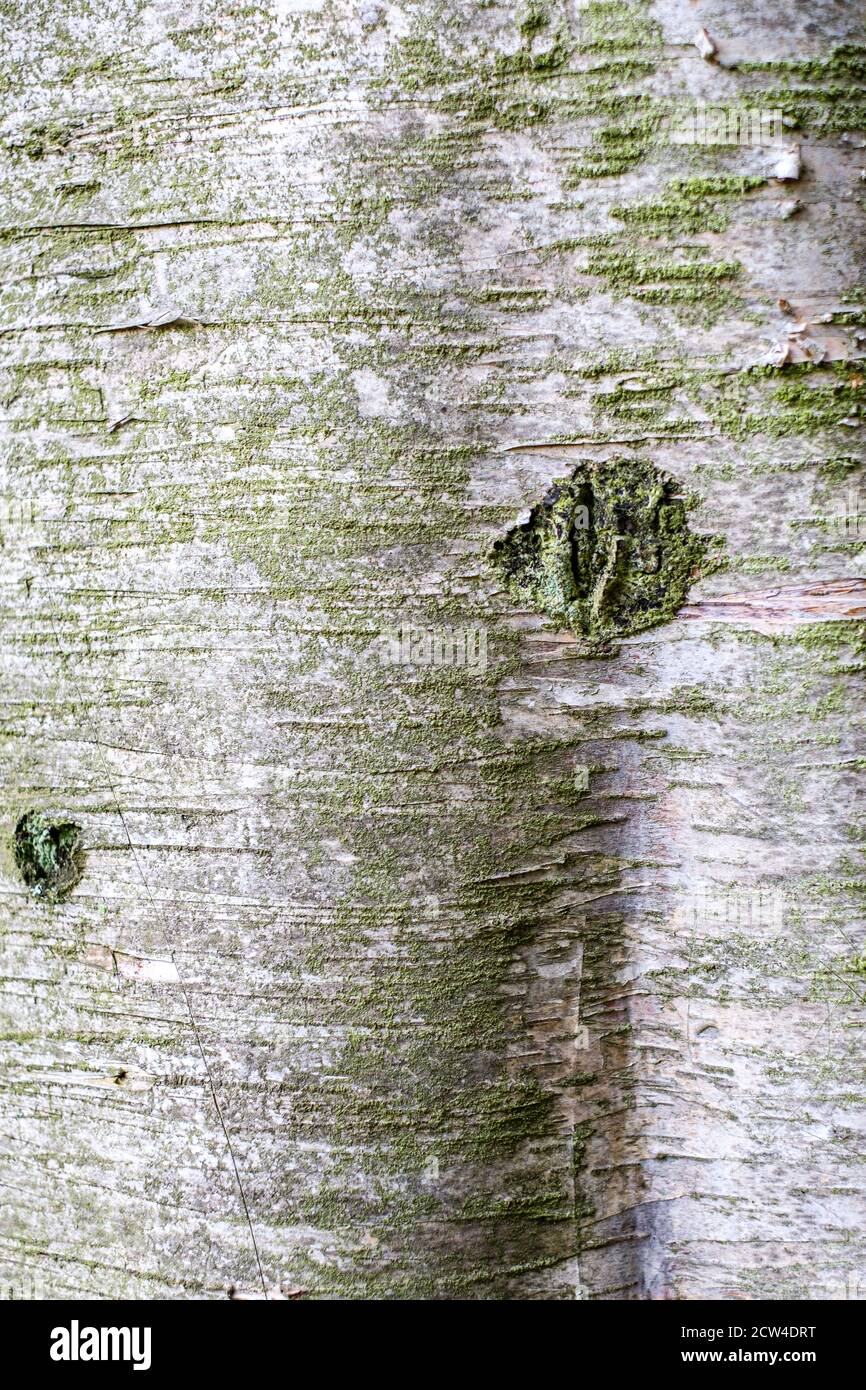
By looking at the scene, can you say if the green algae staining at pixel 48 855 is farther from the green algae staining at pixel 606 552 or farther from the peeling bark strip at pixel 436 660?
the green algae staining at pixel 606 552

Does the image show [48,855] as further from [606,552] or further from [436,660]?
[606,552]

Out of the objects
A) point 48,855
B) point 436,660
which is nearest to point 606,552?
point 436,660

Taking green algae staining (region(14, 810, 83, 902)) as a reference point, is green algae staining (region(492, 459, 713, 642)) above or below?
above

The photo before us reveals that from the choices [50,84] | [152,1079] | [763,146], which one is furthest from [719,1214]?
[50,84]

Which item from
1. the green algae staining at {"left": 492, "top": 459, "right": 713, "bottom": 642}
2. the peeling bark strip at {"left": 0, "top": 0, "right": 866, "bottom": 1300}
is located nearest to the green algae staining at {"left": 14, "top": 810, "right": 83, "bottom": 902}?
the peeling bark strip at {"left": 0, "top": 0, "right": 866, "bottom": 1300}

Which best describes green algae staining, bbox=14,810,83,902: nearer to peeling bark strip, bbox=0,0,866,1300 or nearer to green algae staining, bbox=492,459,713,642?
peeling bark strip, bbox=0,0,866,1300

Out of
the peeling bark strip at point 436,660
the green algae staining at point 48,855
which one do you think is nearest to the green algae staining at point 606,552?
the peeling bark strip at point 436,660
